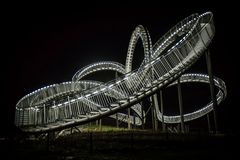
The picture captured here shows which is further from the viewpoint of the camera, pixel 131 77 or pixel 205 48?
pixel 205 48

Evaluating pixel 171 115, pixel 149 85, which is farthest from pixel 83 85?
pixel 171 115

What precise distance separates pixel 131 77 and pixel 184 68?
3.76 m

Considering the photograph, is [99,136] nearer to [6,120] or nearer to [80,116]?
[80,116]

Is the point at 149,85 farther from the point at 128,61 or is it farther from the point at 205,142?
the point at 128,61

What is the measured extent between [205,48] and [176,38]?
21.0ft

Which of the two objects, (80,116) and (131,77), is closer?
(80,116)

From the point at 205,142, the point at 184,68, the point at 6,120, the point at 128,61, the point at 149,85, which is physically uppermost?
the point at 128,61

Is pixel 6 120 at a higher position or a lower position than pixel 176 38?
lower

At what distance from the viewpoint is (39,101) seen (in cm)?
2459

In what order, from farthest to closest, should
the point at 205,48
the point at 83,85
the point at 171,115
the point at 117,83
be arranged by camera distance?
the point at 171,115
the point at 83,85
the point at 205,48
the point at 117,83

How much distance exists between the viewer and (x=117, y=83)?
50.1 ft

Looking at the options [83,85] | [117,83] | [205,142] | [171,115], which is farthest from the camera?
[171,115]

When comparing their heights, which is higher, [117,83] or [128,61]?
[128,61]

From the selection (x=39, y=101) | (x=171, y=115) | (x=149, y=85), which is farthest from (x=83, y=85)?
(x=171, y=115)
